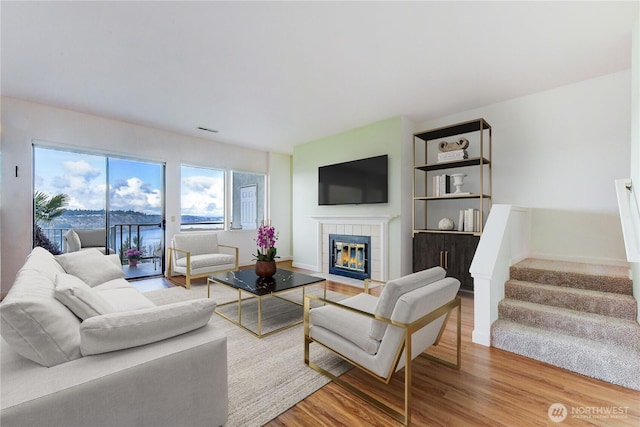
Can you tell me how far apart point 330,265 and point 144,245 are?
3.66 m

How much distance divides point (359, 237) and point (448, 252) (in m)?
1.50

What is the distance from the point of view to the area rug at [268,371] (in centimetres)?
159

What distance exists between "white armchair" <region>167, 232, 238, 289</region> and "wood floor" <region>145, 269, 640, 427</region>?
3151 millimetres

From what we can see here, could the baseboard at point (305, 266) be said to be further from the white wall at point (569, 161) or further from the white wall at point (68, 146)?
the white wall at point (569, 161)

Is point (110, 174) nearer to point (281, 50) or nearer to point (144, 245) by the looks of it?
point (144, 245)

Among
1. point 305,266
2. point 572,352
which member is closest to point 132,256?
point 305,266

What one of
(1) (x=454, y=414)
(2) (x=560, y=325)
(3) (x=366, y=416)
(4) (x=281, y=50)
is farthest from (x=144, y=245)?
(2) (x=560, y=325)

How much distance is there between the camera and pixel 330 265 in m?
5.26

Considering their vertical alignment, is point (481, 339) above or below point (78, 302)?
below

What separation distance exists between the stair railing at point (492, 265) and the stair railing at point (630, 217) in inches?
30.5

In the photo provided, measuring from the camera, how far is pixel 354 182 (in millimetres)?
4844

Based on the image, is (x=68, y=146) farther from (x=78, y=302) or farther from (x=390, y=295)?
(x=390, y=295)

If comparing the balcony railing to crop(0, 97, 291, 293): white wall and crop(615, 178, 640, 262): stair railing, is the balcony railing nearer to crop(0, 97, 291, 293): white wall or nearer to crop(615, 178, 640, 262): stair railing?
crop(0, 97, 291, 293): white wall

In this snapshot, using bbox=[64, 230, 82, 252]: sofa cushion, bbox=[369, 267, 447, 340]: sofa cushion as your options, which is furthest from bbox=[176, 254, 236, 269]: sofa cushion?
bbox=[369, 267, 447, 340]: sofa cushion
